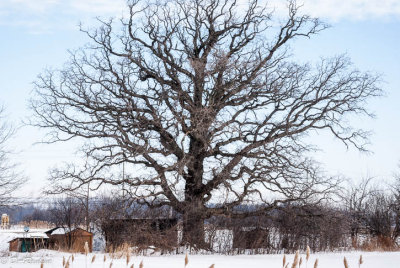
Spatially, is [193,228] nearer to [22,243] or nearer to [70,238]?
[70,238]

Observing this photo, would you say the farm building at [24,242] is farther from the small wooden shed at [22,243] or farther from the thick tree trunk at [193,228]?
the thick tree trunk at [193,228]

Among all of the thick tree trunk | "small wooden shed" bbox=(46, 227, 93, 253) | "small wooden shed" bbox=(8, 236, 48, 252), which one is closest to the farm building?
"small wooden shed" bbox=(8, 236, 48, 252)

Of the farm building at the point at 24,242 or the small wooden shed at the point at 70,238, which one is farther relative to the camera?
the farm building at the point at 24,242

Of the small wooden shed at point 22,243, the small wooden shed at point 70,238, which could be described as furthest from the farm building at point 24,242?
the small wooden shed at point 70,238

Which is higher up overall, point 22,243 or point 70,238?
point 70,238

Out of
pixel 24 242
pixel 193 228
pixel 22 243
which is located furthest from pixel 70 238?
pixel 193 228

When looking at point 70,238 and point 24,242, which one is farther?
point 24,242

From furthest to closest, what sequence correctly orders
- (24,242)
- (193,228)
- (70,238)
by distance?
1. (24,242)
2. (70,238)
3. (193,228)

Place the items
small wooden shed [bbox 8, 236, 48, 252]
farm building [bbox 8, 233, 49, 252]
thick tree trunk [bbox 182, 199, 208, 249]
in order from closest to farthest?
thick tree trunk [bbox 182, 199, 208, 249], farm building [bbox 8, 233, 49, 252], small wooden shed [bbox 8, 236, 48, 252]

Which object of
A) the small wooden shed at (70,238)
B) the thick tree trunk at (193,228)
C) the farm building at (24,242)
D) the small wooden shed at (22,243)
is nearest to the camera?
the thick tree trunk at (193,228)

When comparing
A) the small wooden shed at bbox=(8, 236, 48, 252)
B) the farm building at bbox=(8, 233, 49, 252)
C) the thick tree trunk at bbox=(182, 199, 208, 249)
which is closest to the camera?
the thick tree trunk at bbox=(182, 199, 208, 249)

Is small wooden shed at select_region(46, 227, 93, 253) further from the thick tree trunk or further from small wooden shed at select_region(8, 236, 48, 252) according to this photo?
the thick tree trunk

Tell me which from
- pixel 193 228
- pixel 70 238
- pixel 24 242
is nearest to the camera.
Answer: pixel 193 228

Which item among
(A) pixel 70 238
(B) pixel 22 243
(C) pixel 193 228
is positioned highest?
(C) pixel 193 228
